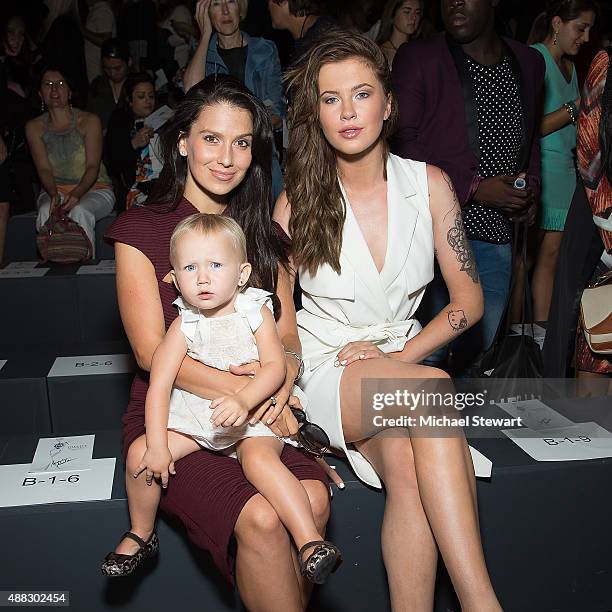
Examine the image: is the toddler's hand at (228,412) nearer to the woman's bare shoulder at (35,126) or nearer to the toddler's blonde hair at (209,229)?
the toddler's blonde hair at (209,229)

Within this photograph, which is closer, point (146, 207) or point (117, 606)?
point (117, 606)

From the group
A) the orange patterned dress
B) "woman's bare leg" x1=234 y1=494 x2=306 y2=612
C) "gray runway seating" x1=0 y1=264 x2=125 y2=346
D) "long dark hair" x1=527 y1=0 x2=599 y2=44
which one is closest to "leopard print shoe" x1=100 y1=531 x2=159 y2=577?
"woman's bare leg" x1=234 y1=494 x2=306 y2=612

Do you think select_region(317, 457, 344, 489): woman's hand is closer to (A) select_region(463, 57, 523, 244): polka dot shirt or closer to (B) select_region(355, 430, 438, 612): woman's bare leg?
(B) select_region(355, 430, 438, 612): woman's bare leg

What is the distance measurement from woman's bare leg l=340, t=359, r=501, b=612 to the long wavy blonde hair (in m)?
0.45

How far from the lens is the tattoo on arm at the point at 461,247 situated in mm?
2475

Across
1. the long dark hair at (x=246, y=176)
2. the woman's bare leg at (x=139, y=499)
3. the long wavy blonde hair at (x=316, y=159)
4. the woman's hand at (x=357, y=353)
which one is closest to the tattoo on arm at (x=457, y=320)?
the woman's hand at (x=357, y=353)

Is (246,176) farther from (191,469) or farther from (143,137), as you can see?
(143,137)

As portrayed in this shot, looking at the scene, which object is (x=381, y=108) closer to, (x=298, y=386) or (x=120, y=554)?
(x=298, y=386)

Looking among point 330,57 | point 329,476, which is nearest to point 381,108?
point 330,57

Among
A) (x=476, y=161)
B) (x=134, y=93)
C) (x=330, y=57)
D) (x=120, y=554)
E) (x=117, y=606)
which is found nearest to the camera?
(x=120, y=554)

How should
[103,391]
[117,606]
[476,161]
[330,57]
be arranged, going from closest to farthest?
[117,606] < [330,57] < [476,161] < [103,391]

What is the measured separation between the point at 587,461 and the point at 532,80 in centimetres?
140

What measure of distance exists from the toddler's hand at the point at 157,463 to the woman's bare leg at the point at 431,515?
53cm

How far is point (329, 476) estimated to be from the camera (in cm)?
221
